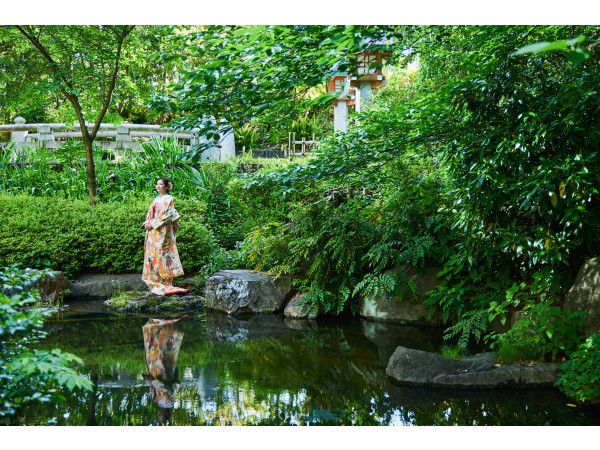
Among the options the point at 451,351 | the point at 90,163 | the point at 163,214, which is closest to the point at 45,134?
the point at 90,163

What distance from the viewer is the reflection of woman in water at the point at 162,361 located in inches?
151

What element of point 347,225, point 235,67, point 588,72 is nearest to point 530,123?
point 588,72

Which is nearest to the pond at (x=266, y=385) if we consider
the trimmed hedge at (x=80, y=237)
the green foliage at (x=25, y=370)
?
the green foliage at (x=25, y=370)

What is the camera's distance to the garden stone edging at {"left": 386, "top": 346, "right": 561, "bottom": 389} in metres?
4.04

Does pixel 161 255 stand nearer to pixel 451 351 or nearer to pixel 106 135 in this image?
pixel 451 351

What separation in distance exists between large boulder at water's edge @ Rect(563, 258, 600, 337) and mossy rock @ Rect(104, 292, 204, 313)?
17.1 ft

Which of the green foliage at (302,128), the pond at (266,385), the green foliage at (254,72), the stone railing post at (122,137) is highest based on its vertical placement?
the green foliage at (302,128)

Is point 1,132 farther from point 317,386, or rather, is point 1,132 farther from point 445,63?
point 317,386

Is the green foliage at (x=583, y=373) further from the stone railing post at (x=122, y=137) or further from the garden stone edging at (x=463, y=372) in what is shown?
the stone railing post at (x=122, y=137)

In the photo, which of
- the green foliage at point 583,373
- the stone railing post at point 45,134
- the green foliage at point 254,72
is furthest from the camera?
the stone railing post at point 45,134

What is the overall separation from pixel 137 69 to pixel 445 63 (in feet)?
19.9

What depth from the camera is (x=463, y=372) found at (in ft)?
13.8

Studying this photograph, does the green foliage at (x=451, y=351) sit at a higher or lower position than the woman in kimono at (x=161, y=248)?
lower

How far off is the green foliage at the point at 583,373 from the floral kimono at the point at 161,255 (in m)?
5.76
